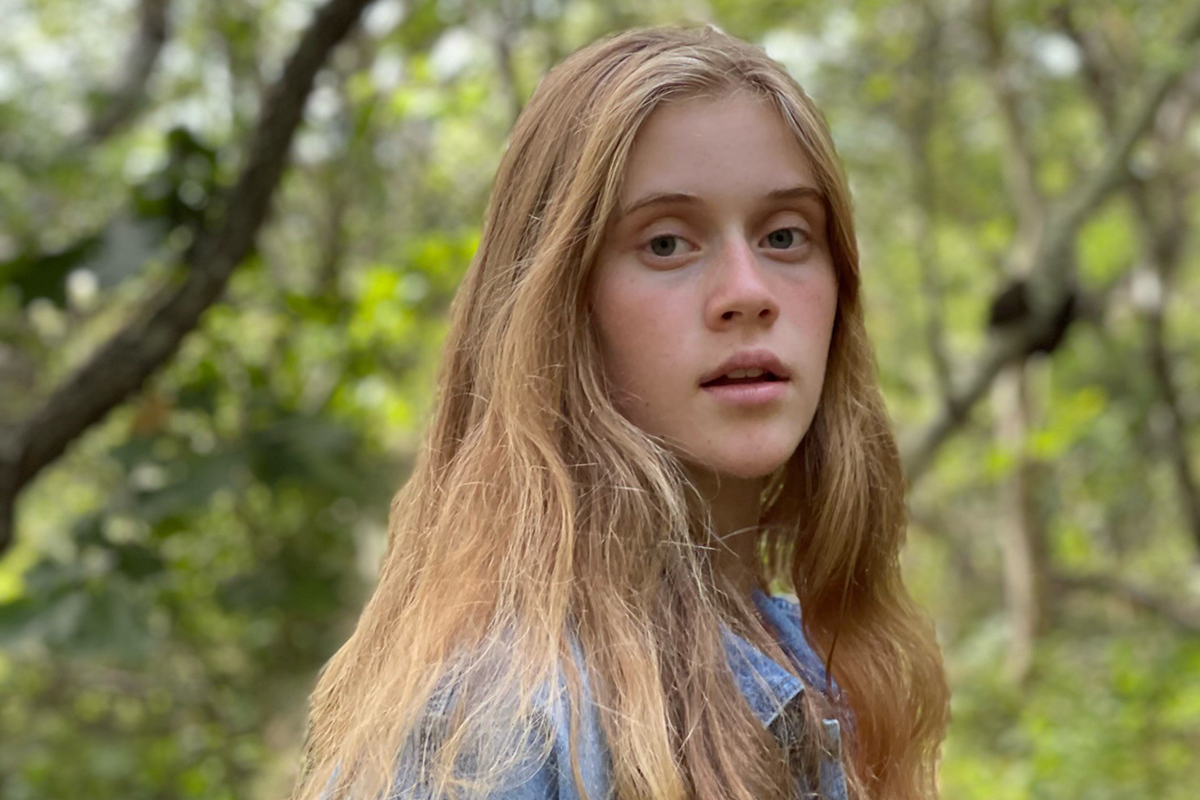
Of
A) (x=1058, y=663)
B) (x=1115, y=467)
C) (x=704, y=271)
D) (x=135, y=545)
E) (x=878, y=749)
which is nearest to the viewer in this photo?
(x=704, y=271)

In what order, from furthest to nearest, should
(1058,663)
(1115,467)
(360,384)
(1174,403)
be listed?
(1115,467) < (1058,663) < (1174,403) < (360,384)

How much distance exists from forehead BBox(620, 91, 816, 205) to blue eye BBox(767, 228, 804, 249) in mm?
61

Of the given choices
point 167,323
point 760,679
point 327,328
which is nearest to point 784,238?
point 760,679

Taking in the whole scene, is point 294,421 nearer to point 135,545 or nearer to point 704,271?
point 135,545

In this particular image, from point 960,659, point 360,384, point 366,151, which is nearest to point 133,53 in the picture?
point 366,151

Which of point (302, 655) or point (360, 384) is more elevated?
point (360, 384)

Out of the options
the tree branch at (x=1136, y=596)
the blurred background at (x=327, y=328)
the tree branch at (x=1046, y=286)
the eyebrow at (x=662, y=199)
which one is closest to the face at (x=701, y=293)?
the eyebrow at (x=662, y=199)

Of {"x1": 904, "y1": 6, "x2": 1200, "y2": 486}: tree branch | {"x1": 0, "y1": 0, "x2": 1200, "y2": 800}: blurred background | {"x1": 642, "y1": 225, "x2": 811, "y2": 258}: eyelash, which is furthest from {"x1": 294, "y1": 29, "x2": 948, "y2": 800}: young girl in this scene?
{"x1": 904, "y1": 6, "x2": 1200, "y2": 486}: tree branch

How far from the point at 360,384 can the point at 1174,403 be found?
4.51 m

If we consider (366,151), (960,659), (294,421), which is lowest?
(960,659)

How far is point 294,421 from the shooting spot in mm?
3801

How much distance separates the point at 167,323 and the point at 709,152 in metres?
2.49

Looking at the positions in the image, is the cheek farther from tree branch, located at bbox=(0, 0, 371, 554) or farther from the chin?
tree branch, located at bbox=(0, 0, 371, 554)

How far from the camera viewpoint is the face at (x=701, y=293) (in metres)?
1.44
